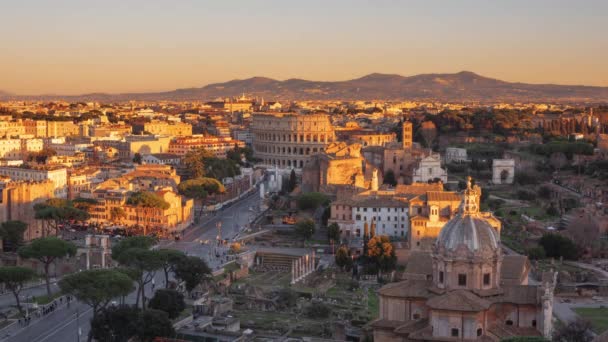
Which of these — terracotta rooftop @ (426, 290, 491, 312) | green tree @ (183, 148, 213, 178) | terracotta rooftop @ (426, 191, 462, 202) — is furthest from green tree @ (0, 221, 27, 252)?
terracotta rooftop @ (426, 290, 491, 312)

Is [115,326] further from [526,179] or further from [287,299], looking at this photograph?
[526,179]

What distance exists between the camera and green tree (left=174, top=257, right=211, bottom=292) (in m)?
32.4

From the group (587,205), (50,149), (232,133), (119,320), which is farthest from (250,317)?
(232,133)

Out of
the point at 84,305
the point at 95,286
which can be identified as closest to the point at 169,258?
the point at 84,305

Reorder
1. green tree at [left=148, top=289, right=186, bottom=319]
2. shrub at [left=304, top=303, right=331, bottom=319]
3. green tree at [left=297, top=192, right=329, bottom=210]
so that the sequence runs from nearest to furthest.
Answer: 1. green tree at [left=148, top=289, right=186, bottom=319]
2. shrub at [left=304, top=303, right=331, bottom=319]
3. green tree at [left=297, top=192, right=329, bottom=210]

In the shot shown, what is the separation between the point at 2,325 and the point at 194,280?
22.3 feet

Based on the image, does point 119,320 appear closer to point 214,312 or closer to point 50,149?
point 214,312

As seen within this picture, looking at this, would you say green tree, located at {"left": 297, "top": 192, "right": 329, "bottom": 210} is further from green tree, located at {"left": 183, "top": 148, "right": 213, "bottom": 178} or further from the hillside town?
green tree, located at {"left": 183, "top": 148, "right": 213, "bottom": 178}

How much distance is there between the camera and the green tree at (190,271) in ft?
106

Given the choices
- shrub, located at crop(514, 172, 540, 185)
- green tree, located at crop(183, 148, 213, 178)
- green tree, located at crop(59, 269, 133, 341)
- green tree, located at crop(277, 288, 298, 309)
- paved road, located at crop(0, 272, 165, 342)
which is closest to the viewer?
green tree, located at crop(59, 269, 133, 341)

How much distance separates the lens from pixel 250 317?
30.5 meters

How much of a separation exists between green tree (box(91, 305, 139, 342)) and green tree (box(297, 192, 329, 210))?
2322 centimetres

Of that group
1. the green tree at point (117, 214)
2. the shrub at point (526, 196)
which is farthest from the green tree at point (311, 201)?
the shrub at point (526, 196)

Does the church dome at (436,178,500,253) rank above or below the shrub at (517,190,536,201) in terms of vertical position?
above
